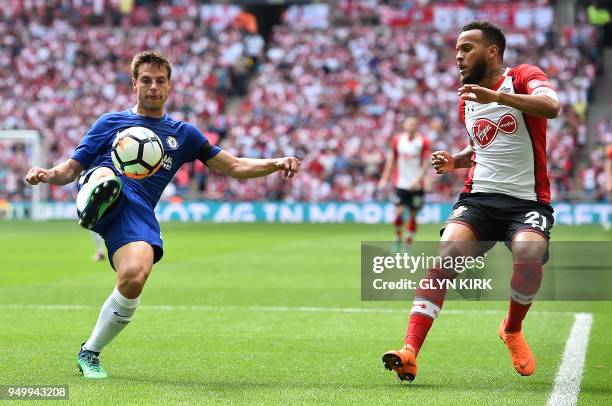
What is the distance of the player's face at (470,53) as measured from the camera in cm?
682

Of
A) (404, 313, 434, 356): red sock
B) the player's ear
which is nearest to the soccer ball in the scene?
(404, 313, 434, 356): red sock

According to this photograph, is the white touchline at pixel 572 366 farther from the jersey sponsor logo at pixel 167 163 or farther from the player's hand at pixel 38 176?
the player's hand at pixel 38 176

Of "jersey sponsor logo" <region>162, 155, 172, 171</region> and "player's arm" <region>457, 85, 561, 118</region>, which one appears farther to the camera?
"jersey sponsor logo" <region>162, 155, 172, 171</region>

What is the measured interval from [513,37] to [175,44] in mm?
12742

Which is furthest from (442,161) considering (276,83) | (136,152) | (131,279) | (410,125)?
(276,83)

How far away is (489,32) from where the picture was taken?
22.4 feet

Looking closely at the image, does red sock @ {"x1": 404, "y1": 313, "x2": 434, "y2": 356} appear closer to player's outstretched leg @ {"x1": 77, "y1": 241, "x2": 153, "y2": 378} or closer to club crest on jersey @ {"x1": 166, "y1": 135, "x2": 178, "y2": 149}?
player's outstretched leg @ {"x1": 77, "y1": 241, "x2": 153, "y2": 378}

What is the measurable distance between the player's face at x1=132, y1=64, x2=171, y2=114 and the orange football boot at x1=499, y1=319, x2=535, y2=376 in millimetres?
2843

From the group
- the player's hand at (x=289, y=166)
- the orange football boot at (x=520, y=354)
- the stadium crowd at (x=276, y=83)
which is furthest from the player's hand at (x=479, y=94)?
the stadium crowd at (x=276, y=83)

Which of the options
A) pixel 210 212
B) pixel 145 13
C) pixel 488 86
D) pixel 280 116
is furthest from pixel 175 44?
pixel 488 86

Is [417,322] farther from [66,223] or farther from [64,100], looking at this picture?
[64,100]

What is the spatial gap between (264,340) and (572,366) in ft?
8.48

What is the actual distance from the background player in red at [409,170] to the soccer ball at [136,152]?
1264 centimetres

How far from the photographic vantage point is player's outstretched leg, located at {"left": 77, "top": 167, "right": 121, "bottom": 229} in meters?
6.18
